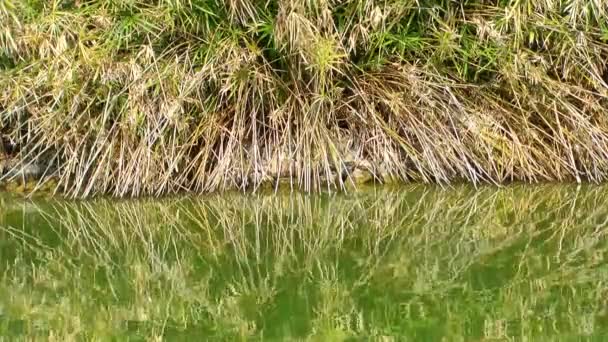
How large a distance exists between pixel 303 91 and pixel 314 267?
1545mm

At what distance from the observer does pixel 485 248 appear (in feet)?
10.5

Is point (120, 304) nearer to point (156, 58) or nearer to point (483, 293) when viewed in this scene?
point (483, 293)

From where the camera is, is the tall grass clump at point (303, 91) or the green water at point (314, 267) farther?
the tall grass clump at point (303, 91)

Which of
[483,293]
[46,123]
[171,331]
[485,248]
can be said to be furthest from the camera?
[46,123]

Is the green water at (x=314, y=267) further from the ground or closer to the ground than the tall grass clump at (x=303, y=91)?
closer to the ground

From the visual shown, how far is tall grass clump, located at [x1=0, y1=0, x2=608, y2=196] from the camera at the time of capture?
4.24m

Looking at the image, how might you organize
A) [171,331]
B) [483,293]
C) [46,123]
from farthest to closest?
[46,123] < [483,293] < [171,331]

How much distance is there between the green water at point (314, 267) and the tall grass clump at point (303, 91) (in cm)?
20

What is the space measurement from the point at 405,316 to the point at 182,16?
235cm

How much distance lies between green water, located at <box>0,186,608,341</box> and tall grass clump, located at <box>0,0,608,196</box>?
7.9 inches

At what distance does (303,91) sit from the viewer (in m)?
4.41

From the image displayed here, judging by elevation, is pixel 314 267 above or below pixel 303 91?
below

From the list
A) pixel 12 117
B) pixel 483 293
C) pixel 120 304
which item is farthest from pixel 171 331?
pixel 12 117

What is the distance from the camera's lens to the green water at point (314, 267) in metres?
2.50
